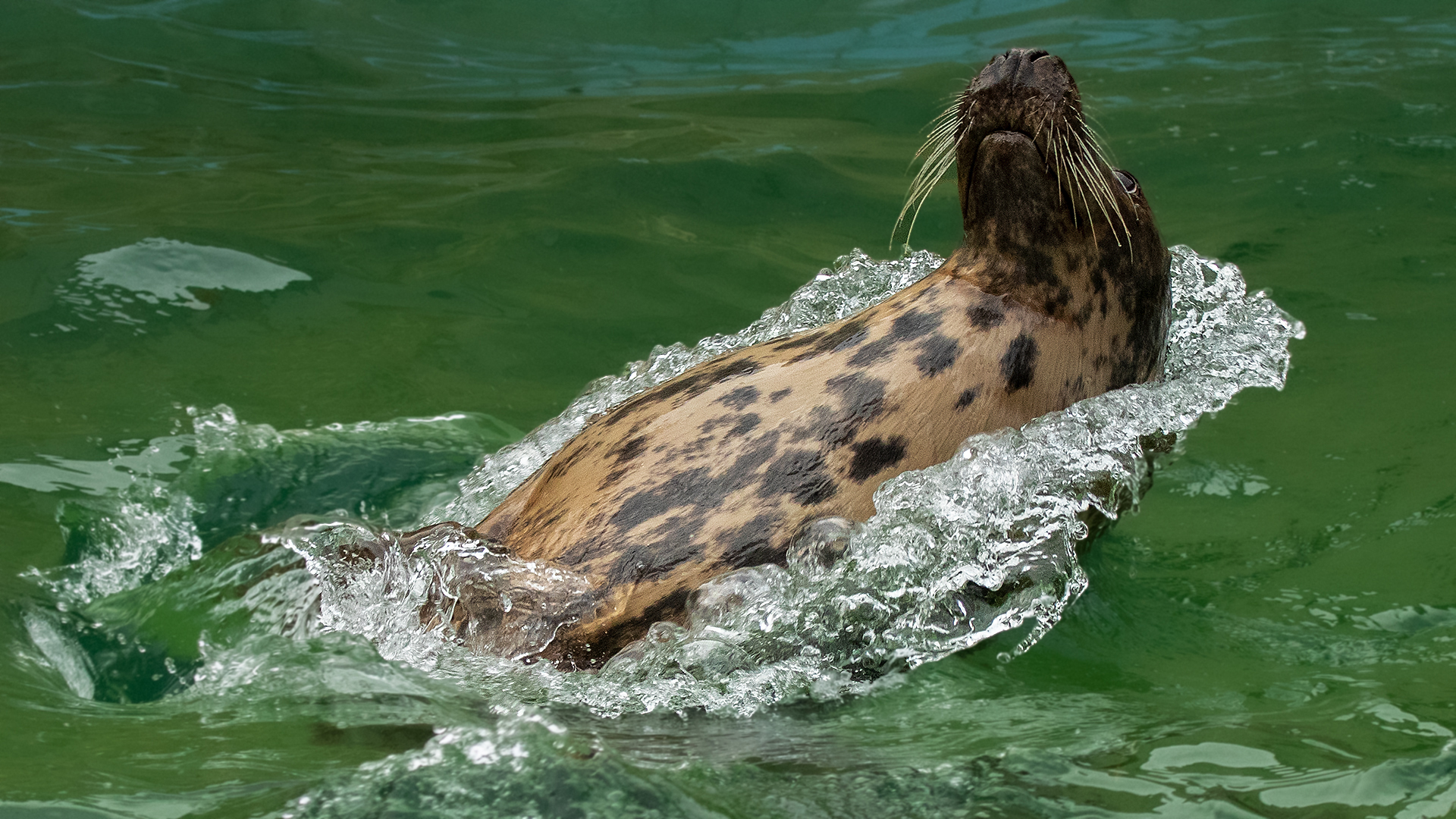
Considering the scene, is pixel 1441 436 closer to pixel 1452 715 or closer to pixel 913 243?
pixel 1452 715

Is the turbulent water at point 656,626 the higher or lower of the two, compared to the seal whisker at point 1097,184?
lower

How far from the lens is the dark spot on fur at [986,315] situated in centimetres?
316

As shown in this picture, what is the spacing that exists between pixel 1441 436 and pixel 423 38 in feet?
19.7

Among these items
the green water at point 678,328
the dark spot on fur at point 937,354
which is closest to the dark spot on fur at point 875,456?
the dark spot on fur at point 937,354

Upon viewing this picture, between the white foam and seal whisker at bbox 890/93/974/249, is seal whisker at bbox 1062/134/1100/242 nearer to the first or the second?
seal whisker at bbox 890/93/974/249

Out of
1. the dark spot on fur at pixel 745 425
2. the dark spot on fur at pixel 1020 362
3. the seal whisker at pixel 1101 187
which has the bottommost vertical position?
the dark spot on fur at pixel 745 425

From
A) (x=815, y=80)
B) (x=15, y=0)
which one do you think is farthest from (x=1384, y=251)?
(x=15, y=0)

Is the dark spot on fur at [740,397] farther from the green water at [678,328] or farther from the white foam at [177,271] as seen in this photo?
the white foam at [177,271]

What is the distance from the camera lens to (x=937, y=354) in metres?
3.10

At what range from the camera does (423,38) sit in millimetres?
8203

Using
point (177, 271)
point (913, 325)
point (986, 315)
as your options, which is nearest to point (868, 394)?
point (913, 325)

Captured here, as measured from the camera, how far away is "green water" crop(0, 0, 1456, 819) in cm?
242

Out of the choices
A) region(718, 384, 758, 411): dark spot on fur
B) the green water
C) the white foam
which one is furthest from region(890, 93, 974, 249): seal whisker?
the white foam

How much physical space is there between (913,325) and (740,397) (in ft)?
1.41
